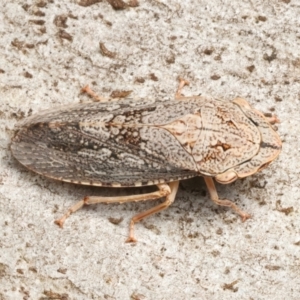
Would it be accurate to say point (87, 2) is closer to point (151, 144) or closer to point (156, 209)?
point (151, 144)

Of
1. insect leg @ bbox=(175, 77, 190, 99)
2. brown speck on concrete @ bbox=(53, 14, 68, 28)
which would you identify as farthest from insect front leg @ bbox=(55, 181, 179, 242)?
brown speck on concrete @ bbox=(53, 14, 68, 28)

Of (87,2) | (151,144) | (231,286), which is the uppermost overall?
(87,2)

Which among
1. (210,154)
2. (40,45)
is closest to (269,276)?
(210,154)

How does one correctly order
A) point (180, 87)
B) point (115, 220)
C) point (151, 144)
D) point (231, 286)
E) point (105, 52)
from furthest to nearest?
point (105, 52)
point (180, 87)
point (115, 220)
point (231, 286)
point (151, 144)

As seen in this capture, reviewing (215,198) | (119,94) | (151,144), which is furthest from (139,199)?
(119,94)

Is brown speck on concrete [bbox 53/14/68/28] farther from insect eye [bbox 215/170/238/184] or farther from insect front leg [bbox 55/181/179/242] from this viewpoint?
insect eye [bbox 215/170/238/184]

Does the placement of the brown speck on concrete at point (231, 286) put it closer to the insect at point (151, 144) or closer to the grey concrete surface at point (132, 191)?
the grey concrete surface at point (132, 191)
